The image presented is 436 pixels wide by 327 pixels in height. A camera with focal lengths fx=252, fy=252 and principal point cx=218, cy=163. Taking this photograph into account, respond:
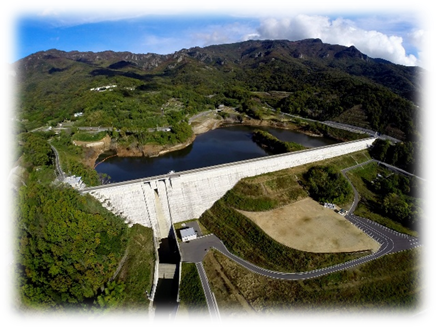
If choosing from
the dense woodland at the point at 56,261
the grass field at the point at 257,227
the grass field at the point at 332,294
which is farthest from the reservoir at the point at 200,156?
the grass field at the point at 332,294

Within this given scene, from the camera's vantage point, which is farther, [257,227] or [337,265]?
[257,227]

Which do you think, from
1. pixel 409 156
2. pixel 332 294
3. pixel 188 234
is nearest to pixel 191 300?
pixel 188 234

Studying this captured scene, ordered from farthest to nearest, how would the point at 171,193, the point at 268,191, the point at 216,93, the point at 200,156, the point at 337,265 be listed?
the point at 216,93
the point at 200,156
the point at 268,191
the point at 171,193
the point at 337,265

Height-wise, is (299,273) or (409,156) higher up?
(409,156)

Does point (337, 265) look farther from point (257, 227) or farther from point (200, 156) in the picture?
point (200, 156)

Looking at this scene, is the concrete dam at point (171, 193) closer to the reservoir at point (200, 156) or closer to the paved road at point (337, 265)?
the paved road at point (337, 265)

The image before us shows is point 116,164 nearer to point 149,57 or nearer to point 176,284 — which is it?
point 176,284

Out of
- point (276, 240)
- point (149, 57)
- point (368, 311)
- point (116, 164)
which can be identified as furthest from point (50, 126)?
point (149, 57)
